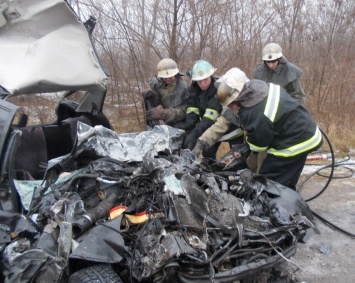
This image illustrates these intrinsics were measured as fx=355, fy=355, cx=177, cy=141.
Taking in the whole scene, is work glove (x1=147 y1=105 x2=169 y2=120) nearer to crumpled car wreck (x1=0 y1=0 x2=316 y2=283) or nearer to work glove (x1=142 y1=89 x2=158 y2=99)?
work glove (x1=142 y1=89 x2=158 y2=99)

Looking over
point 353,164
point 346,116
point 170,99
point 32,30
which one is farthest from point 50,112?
point 346,116

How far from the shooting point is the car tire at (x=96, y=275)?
6.56 feet

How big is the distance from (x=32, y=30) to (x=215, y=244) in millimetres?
2437

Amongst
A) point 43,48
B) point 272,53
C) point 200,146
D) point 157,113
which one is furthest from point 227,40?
point 43,48

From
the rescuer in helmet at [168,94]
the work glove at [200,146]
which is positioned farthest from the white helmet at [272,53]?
the work glove at [200,146]

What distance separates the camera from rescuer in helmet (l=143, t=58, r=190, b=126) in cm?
433

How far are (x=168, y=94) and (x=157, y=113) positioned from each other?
1.17 ft

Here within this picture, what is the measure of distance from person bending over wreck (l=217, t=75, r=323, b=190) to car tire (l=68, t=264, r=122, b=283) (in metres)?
1.83

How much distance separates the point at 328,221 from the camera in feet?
12.6

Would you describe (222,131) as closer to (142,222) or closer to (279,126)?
(279,126)

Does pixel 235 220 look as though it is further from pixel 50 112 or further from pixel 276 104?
pixel 50 112

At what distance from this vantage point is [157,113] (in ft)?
14.2

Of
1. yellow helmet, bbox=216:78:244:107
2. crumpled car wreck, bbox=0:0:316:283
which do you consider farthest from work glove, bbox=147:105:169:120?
yellow helmet, bbox=216:78:244:107

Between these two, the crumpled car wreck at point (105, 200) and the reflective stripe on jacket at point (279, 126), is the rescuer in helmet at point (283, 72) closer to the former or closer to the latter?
the reflective stripe on jacket at point (279, 126)
